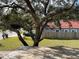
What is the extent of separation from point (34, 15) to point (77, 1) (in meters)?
3.41

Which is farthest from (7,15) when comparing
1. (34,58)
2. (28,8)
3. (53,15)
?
(34,58)

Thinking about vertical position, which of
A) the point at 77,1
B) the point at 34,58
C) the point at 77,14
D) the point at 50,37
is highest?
the point at 77,1

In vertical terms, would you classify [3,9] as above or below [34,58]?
above

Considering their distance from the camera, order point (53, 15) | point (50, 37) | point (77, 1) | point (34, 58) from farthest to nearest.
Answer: point (50, 37)
point (53, 15)
point (77, 1)
point (34, 58)

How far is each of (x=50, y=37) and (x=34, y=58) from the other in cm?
3200

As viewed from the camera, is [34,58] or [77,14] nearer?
[34,58]

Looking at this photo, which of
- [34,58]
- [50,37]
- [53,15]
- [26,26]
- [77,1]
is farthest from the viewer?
[50,37]

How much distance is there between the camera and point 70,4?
16.7 meters

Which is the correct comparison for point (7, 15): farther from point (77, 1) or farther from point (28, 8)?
point (77, 1)

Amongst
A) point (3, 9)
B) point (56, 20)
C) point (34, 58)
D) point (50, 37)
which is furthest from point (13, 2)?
point (50, 37)

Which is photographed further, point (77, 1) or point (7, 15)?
point (7, 15)

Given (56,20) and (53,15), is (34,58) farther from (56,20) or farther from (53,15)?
(56,20)

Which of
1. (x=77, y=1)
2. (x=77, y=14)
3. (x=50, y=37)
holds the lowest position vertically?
(x=50, y=37)

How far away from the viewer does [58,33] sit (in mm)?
43719
